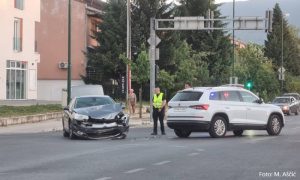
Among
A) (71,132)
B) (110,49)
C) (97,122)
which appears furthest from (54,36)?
(97,122)

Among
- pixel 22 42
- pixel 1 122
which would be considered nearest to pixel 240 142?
pixel 1 122

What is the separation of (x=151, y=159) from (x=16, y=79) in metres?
36.2

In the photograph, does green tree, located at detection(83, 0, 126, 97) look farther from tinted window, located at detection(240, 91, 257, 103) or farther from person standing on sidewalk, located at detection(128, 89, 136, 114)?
tinted window, located at detection(240, 91, 257, 103)

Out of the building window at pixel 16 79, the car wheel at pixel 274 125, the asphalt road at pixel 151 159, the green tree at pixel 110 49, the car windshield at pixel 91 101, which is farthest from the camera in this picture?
the green tree at pixel 110 49

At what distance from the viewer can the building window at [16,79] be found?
48375mm

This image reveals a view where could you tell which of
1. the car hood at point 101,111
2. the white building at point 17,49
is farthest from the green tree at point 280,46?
the car hood at point 101,111

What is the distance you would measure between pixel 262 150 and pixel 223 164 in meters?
3.54

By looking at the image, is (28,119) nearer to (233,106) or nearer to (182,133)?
(182,133)

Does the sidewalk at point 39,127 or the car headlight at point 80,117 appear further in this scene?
the sidewalk at point 39,127

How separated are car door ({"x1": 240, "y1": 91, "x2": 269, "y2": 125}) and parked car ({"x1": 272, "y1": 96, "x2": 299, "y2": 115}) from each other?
26188 millimetres

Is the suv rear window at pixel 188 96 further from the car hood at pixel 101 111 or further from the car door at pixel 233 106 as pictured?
the car hood at pixel 101 111

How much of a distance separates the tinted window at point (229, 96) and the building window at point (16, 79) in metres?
28.7

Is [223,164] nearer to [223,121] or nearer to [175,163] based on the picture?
[175,163]

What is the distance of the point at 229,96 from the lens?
22.6 metres
